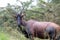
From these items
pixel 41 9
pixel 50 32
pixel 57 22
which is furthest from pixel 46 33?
pixel 41 9

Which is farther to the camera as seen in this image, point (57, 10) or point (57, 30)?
point (57, 10)

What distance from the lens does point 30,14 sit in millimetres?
12023

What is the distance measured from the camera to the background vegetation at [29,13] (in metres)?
11.5

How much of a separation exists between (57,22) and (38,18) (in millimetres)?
1170

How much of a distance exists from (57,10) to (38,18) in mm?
1290

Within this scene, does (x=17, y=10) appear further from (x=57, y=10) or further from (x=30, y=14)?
(x=57, y=10)

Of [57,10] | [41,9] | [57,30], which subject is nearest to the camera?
[57,30]

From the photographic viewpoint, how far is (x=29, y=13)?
1196cm

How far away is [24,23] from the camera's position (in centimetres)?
1166

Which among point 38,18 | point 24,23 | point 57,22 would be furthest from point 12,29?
point 57,22

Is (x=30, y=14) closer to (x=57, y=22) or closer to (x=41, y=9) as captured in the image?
(x=41, y=9)

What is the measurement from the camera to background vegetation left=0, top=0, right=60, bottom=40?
1150cm

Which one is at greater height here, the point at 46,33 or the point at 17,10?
the point at 17,10

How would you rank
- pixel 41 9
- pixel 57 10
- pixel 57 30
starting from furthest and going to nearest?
pixel 41 9 → pixel 57 10 → pixel 57 30
